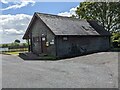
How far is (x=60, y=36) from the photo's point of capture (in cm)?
2672

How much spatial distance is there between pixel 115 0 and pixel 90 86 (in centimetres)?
4251

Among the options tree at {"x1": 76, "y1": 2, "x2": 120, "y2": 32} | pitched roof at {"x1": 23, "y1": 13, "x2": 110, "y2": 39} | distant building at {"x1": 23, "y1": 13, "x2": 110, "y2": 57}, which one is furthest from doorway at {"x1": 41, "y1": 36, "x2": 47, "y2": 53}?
tree at {"x1": 76, "y1": 2, "x2": 120, "y2": 32}

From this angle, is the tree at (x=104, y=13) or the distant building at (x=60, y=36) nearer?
the distant building at (x=60, y=36)

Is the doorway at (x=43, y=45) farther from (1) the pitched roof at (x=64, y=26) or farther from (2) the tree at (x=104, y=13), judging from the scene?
(2) the tree at (x=104, y=13)

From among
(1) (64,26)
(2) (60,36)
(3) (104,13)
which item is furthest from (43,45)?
(3) (104,13)

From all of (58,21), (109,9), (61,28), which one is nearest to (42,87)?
(61,28)

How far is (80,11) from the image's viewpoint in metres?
51.7

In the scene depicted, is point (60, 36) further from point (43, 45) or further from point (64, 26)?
point (43, 45)

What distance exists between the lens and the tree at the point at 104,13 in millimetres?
49156

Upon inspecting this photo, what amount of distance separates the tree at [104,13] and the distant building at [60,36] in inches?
651

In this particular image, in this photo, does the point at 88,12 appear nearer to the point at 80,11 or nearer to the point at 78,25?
the point at 80,11

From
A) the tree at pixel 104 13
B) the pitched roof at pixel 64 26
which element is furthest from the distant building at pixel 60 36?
the tree at pixel 104 13

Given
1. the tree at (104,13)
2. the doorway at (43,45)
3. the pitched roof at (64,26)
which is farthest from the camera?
the tree at (104,13)

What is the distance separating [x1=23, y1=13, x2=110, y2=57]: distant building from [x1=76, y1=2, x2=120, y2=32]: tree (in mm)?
16538
